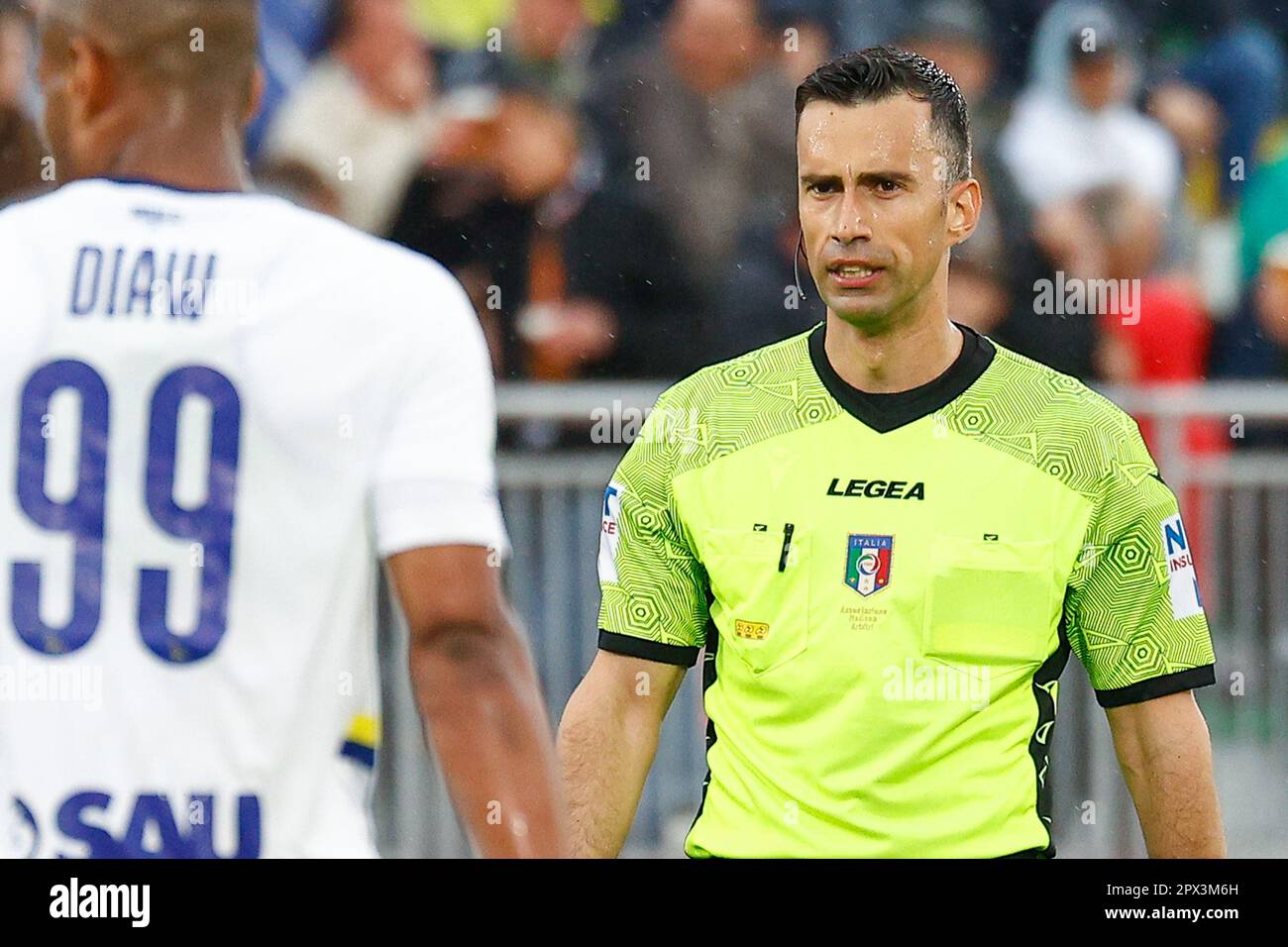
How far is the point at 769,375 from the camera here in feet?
12.1

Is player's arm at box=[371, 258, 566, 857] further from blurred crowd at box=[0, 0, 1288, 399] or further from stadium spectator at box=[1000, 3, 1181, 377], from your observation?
stadium spectator at box=[1000, 3, 1181, 377]

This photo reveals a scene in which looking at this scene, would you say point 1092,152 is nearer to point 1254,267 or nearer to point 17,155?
point 1254,267

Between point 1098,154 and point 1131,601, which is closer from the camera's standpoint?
point 1131,601

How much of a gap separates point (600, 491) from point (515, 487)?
22 cm

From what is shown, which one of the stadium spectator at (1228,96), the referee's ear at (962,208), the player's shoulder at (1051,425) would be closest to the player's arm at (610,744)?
the player's shoulder at (1051,425)

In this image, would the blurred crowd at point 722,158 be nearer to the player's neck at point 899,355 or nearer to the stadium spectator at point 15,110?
the stadium spectator at point 15,110

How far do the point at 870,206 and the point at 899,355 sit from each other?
0.25 metres

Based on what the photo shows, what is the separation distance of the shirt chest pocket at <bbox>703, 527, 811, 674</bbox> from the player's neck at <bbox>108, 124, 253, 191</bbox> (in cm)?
99

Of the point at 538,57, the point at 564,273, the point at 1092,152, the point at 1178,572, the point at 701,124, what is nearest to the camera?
the point at 1178,572

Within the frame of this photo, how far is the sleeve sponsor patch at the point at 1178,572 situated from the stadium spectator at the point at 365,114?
8.41ft

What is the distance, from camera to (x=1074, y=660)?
5797mm

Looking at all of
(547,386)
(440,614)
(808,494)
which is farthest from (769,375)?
(547,386)

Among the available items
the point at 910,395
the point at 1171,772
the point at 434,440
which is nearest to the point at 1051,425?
the point at 910,395
